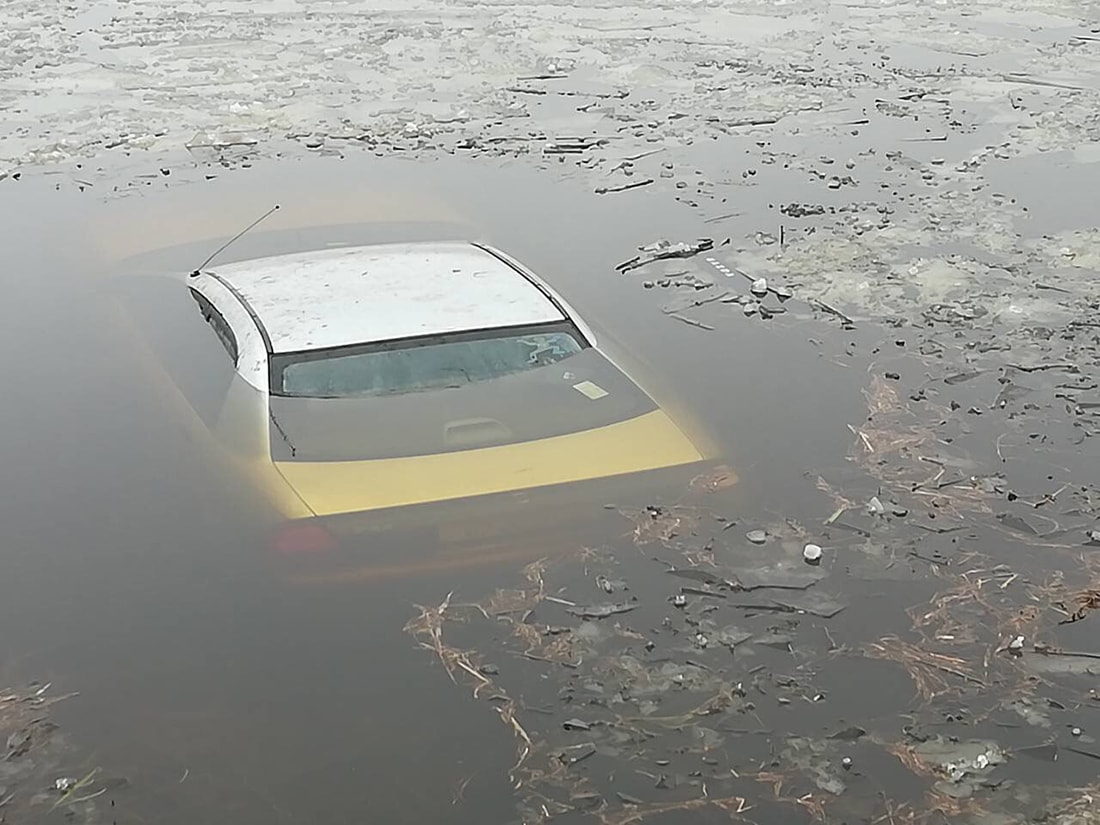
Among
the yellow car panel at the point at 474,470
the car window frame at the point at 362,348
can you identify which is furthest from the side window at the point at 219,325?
the yellow car panel at the point at 474,470

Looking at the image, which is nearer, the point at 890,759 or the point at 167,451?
the point at 890,759

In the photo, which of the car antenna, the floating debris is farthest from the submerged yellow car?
the car antenna

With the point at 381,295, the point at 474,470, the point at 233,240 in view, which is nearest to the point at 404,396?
the point at 474,470

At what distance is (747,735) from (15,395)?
5.38m

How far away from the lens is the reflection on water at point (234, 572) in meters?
5.22

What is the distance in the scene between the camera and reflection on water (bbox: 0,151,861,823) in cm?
522

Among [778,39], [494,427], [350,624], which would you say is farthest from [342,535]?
[778,39]

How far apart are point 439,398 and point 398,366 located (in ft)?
1.02

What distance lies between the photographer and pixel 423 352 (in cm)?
736

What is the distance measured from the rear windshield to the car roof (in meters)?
0.14

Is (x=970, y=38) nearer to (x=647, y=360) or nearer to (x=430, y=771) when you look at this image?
(x=647, y=360)

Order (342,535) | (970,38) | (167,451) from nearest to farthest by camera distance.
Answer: (342,535) → (167,451) → (970,38)

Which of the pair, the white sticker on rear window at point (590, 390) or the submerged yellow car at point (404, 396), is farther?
the white sticker on rear window at point (590, 390)

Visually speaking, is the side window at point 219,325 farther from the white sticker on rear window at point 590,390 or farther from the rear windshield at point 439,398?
the white sticker on rear window at point 590,390
